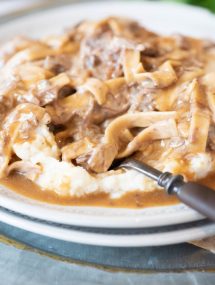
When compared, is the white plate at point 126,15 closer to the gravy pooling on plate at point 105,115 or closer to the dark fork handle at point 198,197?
the gravy pooling on plate at point 105,115

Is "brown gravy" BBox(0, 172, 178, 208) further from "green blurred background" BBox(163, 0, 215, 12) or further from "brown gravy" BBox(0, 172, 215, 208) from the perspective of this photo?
"green blurred background" BBox(163, 0, 215, 12)

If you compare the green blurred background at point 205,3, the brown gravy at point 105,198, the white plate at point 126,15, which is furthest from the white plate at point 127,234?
the green blurred background at point 205,3

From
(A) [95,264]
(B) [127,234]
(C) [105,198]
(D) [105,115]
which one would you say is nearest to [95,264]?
(A) [95,264]

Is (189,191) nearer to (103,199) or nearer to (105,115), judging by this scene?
(103,199)

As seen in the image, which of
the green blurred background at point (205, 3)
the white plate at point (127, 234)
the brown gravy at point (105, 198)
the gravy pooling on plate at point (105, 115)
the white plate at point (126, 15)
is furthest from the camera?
the green blurred background at point (205, 3)

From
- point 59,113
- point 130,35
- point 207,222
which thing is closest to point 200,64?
point 130,35

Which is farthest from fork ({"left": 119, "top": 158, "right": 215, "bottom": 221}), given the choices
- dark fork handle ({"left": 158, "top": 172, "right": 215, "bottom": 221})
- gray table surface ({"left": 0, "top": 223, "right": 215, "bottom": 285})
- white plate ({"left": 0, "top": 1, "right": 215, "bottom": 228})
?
white plate ({"left": 0, "top": 1, "right": 215, "bottom": 228})

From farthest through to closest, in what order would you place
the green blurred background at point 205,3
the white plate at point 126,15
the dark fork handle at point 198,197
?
the green blurred background at point 205,3
the white plate at point 126,15
the dark fork handle at point 198,197
